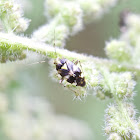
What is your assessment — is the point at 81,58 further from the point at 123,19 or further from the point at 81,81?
the point at 123,19

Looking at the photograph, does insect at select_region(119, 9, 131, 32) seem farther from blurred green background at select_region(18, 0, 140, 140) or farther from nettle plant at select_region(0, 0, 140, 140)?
blurred green background at select_region(18, 0, 140, 140)

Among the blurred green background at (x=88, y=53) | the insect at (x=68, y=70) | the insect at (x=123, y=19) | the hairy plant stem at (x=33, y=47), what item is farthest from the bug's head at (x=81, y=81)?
the blurred green background at (x=88, y=53)

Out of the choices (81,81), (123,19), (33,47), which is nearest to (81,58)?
(81,81)

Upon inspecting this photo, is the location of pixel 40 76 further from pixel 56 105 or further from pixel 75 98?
pixel 75 98

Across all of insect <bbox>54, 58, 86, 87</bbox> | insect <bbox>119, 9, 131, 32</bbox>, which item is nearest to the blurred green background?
insect <bbox>119, 9, 131, 32</bbox>

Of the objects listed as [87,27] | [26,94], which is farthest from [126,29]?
[26,94]

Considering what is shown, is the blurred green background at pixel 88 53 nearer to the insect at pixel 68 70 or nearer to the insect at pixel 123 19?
the insect at pixel 123 19

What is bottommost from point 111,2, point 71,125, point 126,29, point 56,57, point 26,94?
point 71,125
